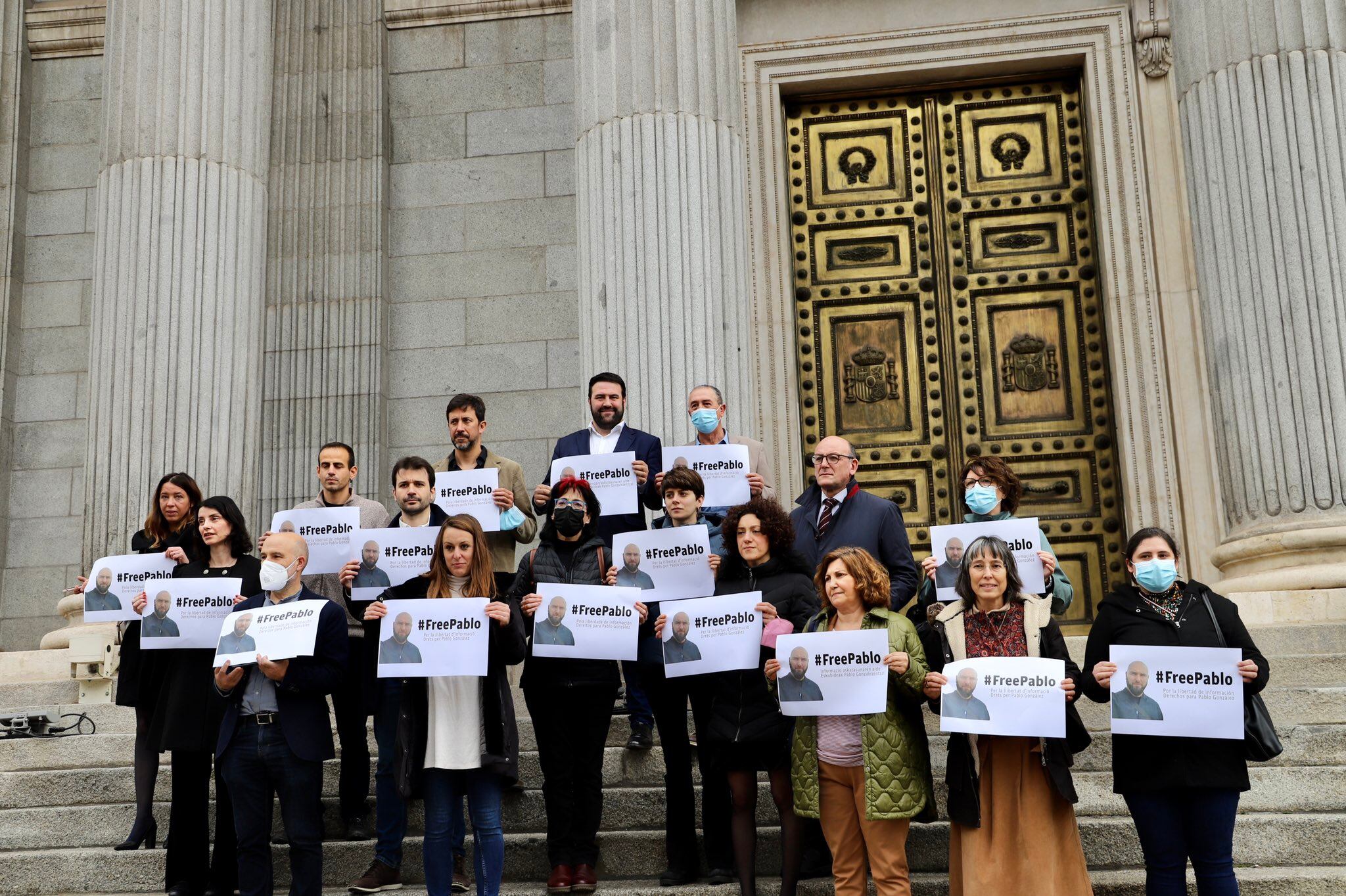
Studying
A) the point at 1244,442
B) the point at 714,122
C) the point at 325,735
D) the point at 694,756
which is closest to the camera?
the point at 325,735

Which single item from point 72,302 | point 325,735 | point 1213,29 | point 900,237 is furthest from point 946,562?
point 72,302

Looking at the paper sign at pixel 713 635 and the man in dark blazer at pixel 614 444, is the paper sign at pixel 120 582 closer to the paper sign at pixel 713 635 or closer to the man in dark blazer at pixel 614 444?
the man in dark blazer at pixel 614 444

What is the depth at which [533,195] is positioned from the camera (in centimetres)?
1458

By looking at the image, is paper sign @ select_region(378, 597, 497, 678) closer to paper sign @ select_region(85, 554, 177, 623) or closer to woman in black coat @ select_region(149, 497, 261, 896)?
woman in black coat @ select_region(149, 497, 261, 896)

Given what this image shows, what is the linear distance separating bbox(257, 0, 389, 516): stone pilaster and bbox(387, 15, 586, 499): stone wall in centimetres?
28

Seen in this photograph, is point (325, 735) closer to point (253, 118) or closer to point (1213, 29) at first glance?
point (253, 118)

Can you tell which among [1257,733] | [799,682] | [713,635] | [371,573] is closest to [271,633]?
[371,573]

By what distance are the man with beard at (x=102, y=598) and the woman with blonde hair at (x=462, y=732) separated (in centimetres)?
193

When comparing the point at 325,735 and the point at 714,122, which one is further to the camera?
the point at 714,122

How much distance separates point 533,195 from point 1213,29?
6625 mm

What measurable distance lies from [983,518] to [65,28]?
12.4 metres

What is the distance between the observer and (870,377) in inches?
542

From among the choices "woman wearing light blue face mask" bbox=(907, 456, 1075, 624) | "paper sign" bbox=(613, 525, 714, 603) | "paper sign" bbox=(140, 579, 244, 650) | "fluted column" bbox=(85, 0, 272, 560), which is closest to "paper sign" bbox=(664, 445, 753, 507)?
"paper sign" bbox=(613, 525, 714, 603)

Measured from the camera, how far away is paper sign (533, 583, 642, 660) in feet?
24.1
